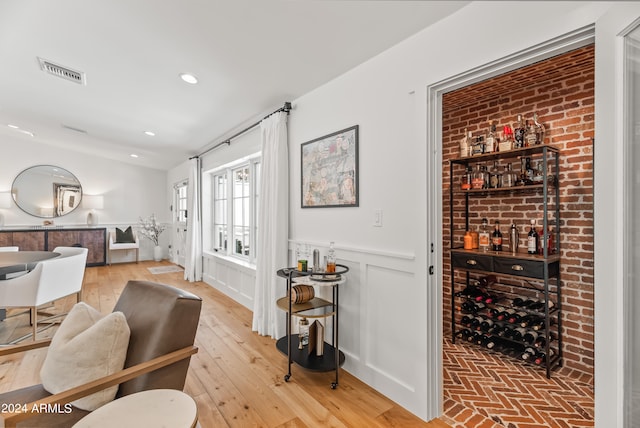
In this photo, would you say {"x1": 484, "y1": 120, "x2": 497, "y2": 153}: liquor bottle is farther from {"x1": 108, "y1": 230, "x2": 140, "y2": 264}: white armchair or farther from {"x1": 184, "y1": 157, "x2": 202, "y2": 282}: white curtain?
{"x1": 108, "y1": 230, "x2": 140, "y2": 264}: white armchair

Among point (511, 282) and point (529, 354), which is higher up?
point (511, 282)

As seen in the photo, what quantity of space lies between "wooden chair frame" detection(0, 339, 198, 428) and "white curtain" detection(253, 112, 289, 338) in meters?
1.55

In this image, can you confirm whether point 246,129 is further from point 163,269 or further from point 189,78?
point 163,269

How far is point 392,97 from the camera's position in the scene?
207 cm

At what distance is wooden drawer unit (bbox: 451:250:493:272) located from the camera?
2678 mm

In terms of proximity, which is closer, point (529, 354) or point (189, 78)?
point (529, 354)

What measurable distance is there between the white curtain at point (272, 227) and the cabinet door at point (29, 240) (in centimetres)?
595

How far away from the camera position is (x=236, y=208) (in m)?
4.68

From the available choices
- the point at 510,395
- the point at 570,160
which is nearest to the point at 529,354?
the point at 510,395

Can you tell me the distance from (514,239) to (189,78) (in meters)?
3.29

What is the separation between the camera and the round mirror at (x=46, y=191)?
21.8 feet

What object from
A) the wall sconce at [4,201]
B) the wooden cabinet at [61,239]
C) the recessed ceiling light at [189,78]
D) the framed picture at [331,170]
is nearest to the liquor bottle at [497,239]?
the framed picture at [331,170]

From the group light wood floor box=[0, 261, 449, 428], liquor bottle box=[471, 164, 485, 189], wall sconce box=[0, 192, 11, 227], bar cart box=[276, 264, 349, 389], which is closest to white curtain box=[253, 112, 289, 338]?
light wood floor box=[0, 261, 449, 428]

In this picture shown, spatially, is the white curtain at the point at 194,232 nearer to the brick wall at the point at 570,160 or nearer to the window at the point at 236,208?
the window at the point at 236,208
